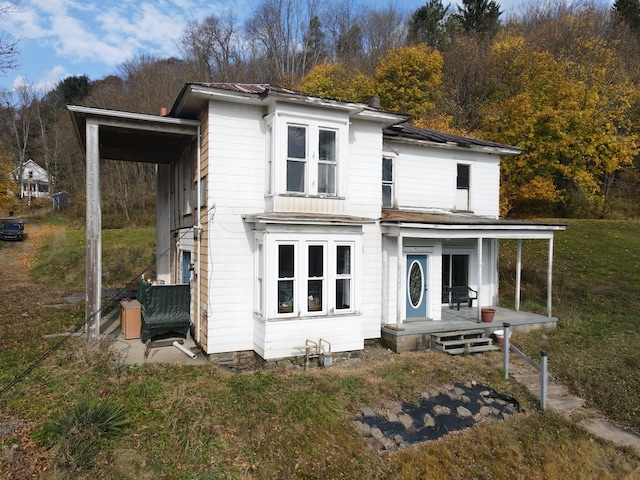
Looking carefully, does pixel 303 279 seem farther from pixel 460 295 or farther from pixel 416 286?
pixel 460 295

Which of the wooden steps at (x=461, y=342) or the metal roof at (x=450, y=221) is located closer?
the wooden steps at (x=461, y=342)

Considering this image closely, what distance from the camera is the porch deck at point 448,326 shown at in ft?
35.9

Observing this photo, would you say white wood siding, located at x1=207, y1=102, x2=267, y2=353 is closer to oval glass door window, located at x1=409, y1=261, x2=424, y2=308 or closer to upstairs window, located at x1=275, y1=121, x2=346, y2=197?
upstairs window, located at x1=275, y1=121, x2=346, y2=197

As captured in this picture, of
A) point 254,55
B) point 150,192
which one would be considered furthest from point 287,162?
point 254,55

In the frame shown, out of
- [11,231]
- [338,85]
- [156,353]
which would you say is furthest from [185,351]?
[11,231]

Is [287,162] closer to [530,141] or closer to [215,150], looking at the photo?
[215,150]

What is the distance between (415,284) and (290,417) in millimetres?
6822

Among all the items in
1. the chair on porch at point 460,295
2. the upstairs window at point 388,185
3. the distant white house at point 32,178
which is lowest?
the chair on porch at point 460,295

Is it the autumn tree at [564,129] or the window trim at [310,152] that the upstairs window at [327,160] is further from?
the autumn tree at [564,129]

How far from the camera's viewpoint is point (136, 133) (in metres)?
10.9

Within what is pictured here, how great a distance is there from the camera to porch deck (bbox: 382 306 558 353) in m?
10.9

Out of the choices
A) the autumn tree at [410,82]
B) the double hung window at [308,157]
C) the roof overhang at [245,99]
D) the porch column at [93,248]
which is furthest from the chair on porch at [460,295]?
the autumn tree at [410,82]

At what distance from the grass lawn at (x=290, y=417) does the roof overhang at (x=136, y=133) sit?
538 cm

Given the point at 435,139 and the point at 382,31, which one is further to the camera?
the point at 382,31
